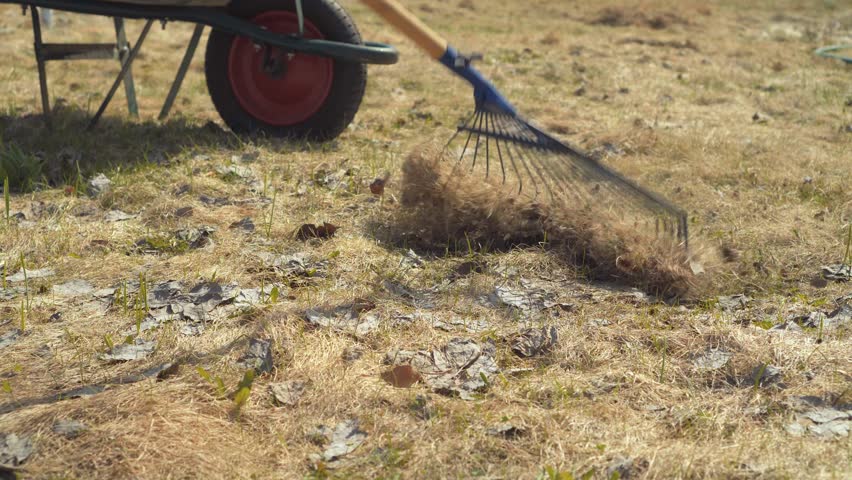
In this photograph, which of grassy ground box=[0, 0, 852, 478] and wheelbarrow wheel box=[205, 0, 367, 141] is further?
wheelbarrow wheel box=[205, 0, 367, 141]

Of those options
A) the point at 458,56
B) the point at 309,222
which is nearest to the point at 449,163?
the point at 458,56

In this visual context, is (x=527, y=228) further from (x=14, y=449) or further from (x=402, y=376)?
(x=14, y=449)

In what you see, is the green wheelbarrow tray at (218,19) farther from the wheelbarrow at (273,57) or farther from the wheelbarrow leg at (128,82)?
the wheelbarrow leg at (128,82)

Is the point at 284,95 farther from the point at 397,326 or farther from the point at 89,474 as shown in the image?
the point at 89,474

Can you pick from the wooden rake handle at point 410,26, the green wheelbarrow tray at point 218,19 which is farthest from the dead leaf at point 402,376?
the green wheelbarrow tray at point 218,19

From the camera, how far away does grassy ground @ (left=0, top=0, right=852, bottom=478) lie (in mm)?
2057

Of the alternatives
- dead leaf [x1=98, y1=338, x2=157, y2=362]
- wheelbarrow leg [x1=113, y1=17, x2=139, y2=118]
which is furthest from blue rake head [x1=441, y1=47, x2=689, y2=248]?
wheelbarrow leg [x1=113, y1=17, x2=139, y2=118]

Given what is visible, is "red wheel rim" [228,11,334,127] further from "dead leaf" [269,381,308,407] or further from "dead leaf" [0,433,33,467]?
"dead leaf" [0,433,33,467]

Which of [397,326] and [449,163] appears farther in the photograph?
[449,163]

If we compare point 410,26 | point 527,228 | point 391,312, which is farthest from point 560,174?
point 391,312

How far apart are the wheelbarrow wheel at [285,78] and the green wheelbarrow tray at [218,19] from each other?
0.15 metres

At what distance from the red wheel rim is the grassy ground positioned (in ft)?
1.01

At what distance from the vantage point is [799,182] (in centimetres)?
430

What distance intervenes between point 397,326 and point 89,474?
43.1 inches
